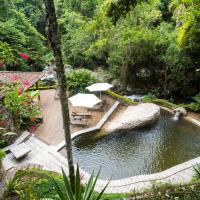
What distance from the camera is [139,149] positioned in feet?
44.2

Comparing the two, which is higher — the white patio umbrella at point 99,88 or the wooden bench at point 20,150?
the white patio umbrella at point 99,88

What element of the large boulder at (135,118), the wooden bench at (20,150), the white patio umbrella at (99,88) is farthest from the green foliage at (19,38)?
the large boulder at (135,118)

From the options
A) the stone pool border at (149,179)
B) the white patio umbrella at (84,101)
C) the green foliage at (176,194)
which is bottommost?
the stone pool border at (149,179)

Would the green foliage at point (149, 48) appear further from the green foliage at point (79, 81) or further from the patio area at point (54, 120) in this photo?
the patio area at point (54, 120)

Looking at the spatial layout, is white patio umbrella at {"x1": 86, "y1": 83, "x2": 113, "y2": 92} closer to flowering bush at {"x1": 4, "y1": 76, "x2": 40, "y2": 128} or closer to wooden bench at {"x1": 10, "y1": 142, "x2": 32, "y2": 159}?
flowering bush at {"x1": 4, "y1": 76, "x2": 40, "y2": 128}

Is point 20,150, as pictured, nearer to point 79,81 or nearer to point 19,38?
point 79,81

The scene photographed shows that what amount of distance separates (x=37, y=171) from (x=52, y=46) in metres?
5.78

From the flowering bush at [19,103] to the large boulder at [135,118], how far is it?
459 cm

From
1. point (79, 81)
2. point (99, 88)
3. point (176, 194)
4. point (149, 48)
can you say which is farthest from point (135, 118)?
point (176, 194)

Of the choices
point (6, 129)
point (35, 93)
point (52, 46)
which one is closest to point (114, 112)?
point (35, 93)

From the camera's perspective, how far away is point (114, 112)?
18.0 meters

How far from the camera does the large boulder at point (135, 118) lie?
1556 centimetres

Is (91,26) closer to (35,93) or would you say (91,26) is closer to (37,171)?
(35,93)

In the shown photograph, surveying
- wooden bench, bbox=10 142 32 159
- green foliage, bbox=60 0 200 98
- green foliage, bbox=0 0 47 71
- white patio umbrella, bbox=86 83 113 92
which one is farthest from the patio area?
green foliage, bbox=0 0 47 71
